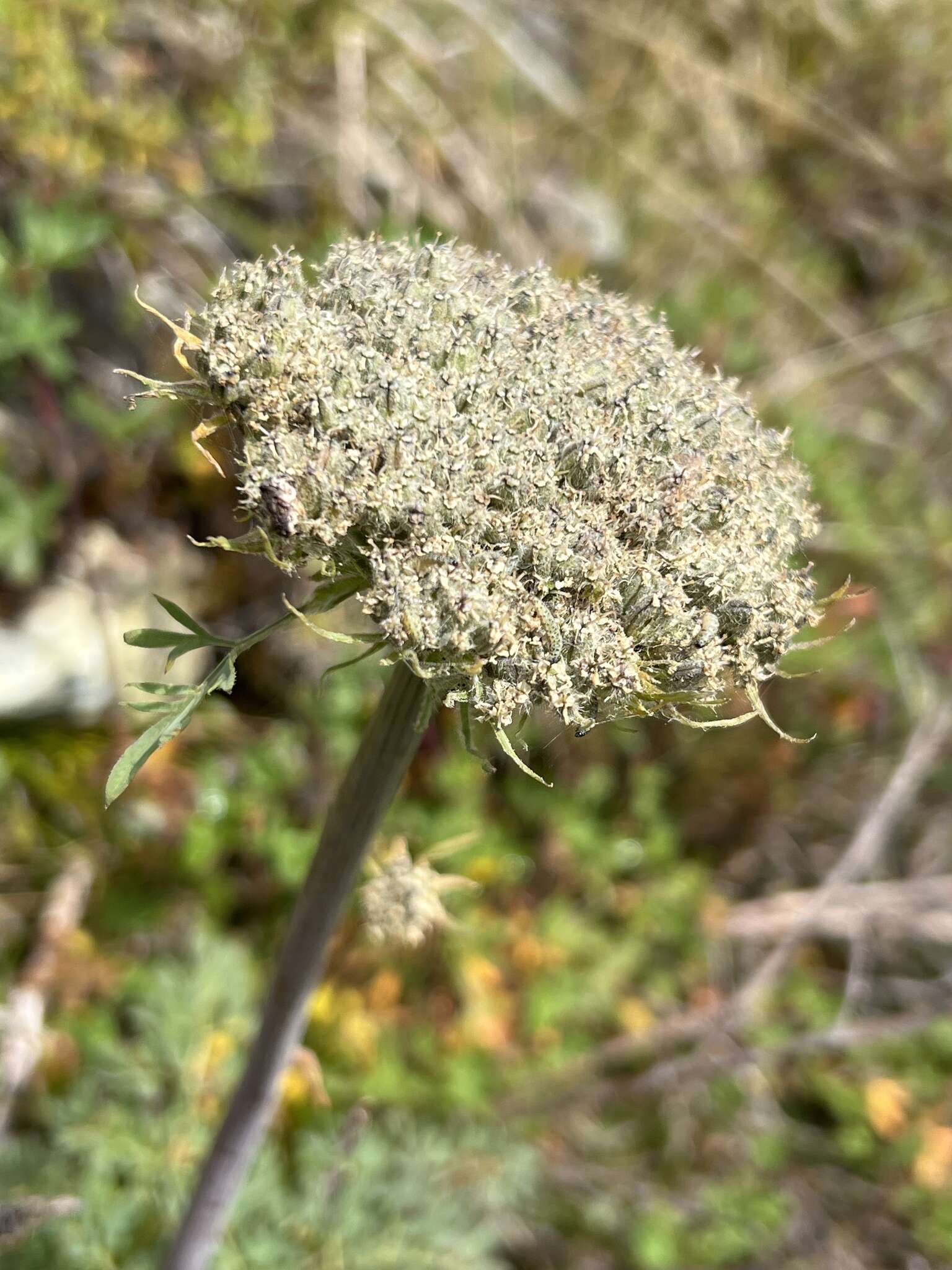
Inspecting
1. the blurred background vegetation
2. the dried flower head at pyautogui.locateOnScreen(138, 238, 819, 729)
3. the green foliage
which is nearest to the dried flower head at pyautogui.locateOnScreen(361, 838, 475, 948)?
the blurred background vegetation

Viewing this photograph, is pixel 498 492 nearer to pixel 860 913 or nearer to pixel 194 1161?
pixel 194 1161

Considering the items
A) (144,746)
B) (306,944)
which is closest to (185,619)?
(144,746)

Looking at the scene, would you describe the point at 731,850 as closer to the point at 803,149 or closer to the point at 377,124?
the point at 377,124

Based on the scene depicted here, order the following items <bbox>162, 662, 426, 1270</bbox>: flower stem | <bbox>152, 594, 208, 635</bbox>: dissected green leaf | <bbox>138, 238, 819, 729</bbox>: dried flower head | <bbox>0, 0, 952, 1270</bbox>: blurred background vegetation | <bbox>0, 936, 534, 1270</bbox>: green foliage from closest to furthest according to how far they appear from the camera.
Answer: <bbox>138, 238, 819, 729</bbox>: dried flower head < <bbox>152, 594, 208, 635</bbox>: dissected green leaf < <bbox>162, 662, 426, 1270</bbox>: flower stem < <bbox>0, 936, 534, 1270</bbox>: green foliage < <bbox>0, 0, 952, 1270</bbox>: blurred background vegetation

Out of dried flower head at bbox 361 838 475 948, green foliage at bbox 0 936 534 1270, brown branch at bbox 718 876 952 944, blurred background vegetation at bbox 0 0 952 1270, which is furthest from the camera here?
brown branch at bbox 718 876 952 944

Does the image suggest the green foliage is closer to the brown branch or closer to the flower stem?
the flower stem

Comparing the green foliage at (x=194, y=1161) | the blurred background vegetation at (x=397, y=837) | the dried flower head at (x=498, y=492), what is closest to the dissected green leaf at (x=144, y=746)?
the dried flower head at (x=498, y=492)

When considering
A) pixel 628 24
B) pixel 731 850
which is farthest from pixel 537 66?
pixel 731 850
